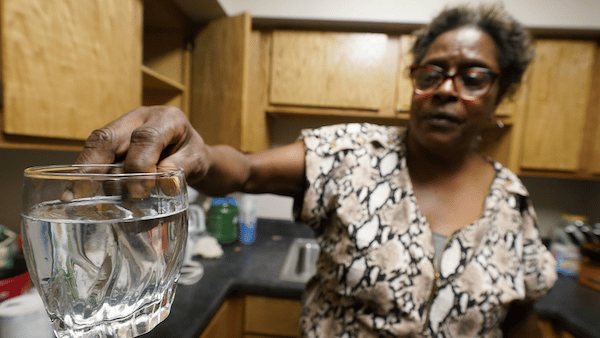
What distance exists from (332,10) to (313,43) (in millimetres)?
187

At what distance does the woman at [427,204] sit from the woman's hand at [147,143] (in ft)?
0.51

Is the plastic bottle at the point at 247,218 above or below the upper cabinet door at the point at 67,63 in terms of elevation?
below

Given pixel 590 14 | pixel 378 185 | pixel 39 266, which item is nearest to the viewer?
pixel 39 266

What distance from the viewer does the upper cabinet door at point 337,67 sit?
5.14ft

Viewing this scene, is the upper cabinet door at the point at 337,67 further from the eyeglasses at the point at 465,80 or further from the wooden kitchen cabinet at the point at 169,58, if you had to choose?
the eyeglasses at the point at 465,80

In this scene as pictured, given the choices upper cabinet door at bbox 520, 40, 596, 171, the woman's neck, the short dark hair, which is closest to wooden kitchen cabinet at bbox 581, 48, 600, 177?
upper cabinet door at bbox 520, 40, 596, 171

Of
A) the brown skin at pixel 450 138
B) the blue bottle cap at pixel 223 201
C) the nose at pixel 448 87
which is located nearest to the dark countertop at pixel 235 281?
the blue bottle cap at pixel 223 201

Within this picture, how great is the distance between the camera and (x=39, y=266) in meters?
0.25

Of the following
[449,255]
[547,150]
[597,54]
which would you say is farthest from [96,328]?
[597,54]

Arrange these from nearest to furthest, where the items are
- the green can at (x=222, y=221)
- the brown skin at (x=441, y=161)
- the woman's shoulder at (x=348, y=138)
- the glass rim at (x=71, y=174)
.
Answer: the glass rim at (x=71, y=174) → the brown skin at (x=441, y=161) → the woman's shoulder at (x=348, y=138) → the green can at (x=222, y=221)

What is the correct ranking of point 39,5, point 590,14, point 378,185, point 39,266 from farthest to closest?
point 590,14, point 378,185, point 39,5, point 39,266

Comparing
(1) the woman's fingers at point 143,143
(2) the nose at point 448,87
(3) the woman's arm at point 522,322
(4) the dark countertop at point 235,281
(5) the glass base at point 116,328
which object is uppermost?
(2) the nose at point 448,87

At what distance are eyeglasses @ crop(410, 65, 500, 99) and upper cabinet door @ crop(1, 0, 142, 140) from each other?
92 cm

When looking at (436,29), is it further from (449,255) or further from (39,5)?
(39,5)
